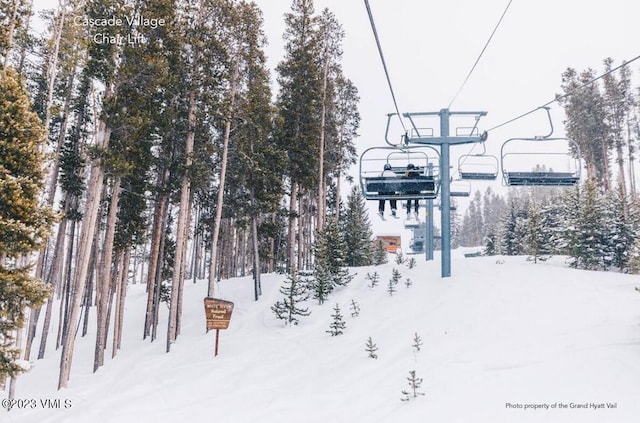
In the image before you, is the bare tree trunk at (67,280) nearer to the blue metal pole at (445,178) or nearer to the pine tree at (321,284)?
the pine tree at (321,284)

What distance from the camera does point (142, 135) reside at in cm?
1595

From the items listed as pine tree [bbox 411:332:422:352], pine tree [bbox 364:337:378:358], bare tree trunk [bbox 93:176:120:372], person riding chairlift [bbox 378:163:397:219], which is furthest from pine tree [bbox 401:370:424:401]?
bare tree trunk [bbox 93:176:120:372]

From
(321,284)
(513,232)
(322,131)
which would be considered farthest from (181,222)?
(513,232)

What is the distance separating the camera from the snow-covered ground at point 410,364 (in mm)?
7836

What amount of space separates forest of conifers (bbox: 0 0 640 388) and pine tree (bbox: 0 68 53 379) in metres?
0.03

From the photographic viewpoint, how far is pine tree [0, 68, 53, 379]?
10.4m

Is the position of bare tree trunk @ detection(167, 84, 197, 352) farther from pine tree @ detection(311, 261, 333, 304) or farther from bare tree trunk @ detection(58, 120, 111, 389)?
pine tree @ detection(311, 261, 333, 304)

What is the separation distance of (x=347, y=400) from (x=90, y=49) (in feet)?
46.0

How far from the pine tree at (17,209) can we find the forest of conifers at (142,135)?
34mm

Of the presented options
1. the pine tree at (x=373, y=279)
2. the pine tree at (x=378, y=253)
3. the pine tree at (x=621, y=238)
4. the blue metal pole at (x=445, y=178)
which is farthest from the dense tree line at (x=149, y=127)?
the pine tree at (x=621, y=238)

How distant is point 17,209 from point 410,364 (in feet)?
37.9

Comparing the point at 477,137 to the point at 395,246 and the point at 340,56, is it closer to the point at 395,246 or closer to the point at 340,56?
the point at 340,56

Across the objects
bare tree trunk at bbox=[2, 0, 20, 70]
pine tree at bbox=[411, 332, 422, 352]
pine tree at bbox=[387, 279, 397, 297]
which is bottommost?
pine tree at bbox=[411, 332, 422, 352]

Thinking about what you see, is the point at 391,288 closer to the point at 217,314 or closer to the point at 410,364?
the point at 410,364
